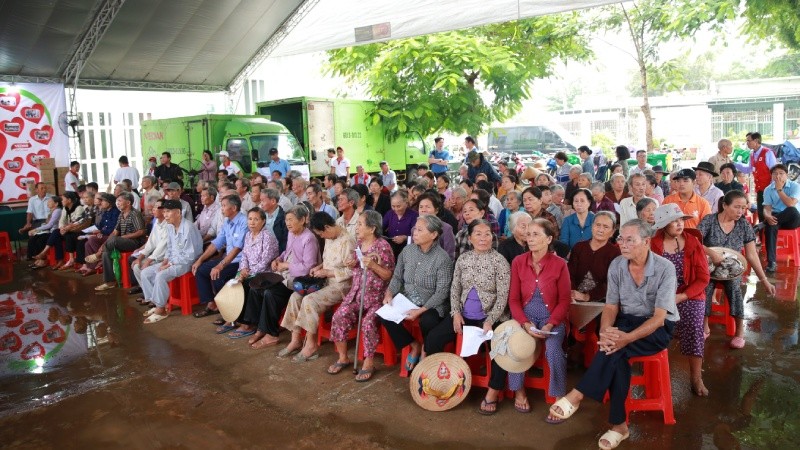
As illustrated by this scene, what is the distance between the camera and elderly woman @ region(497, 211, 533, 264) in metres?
4.72

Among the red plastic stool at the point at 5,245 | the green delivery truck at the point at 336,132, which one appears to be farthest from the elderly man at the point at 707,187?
→ the red plastic stool at the point at 5,245

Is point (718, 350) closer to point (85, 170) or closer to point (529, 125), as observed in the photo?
point (85, 170)

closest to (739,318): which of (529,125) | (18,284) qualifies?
(18,284)

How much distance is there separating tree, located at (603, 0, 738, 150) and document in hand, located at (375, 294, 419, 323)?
985 cm

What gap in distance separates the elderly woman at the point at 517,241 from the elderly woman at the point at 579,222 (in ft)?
2.68

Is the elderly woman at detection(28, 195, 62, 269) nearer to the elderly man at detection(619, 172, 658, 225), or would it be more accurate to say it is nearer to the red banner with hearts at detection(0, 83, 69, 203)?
the red banner with hearts at detection(0, 83, 69, 203)

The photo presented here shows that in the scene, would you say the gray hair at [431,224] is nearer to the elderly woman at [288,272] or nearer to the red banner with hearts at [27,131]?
the elderly woman at [288,272]

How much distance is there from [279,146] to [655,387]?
10957 mm

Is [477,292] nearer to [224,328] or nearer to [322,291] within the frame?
[322,291]

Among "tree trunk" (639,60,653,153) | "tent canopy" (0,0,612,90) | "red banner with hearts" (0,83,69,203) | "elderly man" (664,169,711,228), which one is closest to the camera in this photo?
"elderly man" (664,169,711,228)

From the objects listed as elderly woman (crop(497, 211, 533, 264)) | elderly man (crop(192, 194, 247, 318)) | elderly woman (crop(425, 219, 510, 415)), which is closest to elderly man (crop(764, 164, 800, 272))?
elderly woman (crop(497, 211, 533, 264))

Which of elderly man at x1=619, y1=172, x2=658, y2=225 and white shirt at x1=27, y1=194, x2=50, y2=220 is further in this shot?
white shirt at x1=27, y1=194, x2=50, y2=220

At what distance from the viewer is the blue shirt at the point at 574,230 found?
17.8ft

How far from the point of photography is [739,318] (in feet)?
15.9
